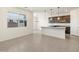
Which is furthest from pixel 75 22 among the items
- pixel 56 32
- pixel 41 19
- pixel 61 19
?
pixel 41 19

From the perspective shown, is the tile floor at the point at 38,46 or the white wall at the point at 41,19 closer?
the tile floor at the point at 38,46

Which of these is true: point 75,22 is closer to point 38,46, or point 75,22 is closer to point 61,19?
point 61,19

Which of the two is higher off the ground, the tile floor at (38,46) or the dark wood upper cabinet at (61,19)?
the dark wood upper cabinet at (61,19)

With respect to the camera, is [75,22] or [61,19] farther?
[61,19]

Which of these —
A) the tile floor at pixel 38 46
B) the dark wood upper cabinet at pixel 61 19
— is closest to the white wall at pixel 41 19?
the dark wood upper cabinet at pixel 61 19

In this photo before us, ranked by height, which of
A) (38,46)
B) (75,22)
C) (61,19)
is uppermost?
(61,19)

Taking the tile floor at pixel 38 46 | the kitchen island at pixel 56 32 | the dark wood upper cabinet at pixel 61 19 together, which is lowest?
the tile floor at pixel 38 46

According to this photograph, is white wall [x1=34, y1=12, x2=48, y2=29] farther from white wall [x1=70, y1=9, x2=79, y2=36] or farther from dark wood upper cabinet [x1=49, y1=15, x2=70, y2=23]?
white wall [x1=70, y1=9, x2=79, y2=36]

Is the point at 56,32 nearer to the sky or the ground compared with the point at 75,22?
nearer to the ground

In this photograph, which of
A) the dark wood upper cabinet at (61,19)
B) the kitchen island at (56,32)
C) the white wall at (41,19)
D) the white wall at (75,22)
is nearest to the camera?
the kitchen island at (56,32)

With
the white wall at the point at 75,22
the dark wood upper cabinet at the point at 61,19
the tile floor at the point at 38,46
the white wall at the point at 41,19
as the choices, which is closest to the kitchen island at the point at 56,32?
the tile floor at the point at 38,46

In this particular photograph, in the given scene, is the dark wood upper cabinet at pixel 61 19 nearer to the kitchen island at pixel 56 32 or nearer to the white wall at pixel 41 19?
the white wall at pixel 41 19

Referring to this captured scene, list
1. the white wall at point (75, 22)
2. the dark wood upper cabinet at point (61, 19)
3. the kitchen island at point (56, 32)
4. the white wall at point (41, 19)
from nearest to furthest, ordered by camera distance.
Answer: the kitchen island at point (56, 32)
the white wall at point (75, 22)
the dark wood upper cabinet at point (61, 19)
the white wall at point (41, 19)
